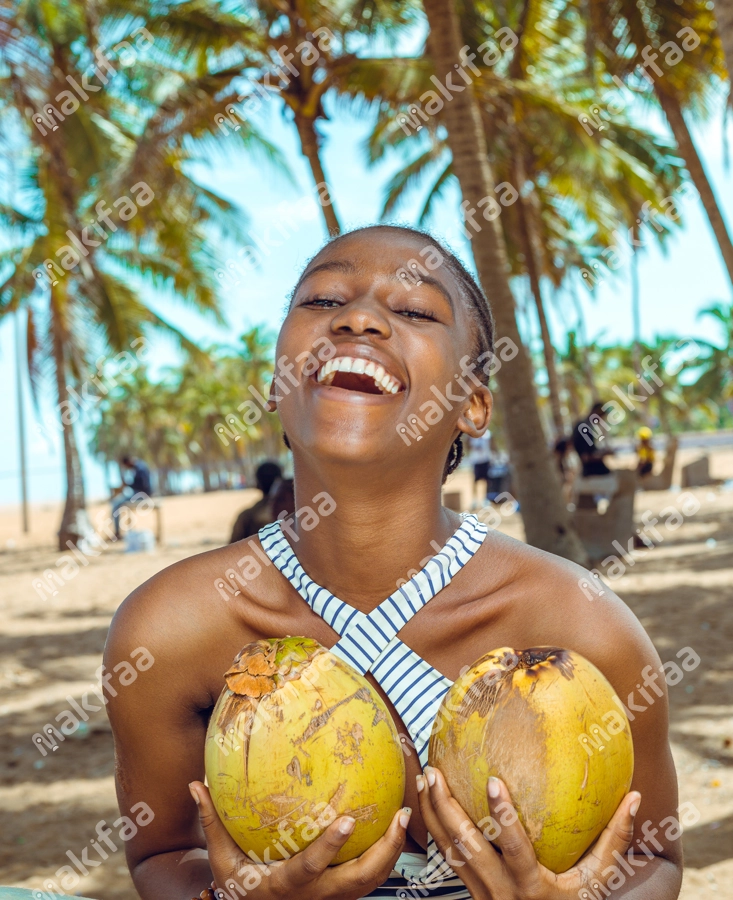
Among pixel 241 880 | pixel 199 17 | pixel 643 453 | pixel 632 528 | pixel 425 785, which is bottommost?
pixel 643 453

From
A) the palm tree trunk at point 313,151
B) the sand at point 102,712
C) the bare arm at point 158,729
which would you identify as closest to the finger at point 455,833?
the bare arm at point 158,729

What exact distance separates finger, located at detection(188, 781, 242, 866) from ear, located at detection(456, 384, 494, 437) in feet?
2.91

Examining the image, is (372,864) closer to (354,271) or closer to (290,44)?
(354,271)

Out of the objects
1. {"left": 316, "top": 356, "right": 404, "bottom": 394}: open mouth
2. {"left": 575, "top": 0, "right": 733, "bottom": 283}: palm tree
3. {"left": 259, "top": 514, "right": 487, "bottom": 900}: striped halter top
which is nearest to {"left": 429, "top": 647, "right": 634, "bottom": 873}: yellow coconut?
{"left": 259, "top": 514, "right": 487, "bottom": 900}: striped halter top

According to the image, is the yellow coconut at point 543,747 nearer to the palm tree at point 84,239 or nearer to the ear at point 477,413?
the ear at point 477,413

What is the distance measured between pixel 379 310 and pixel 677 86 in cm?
1096

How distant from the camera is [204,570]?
155 centimetres

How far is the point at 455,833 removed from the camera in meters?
1.05

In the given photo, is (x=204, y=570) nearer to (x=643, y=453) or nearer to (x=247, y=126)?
(x=247, y=126)

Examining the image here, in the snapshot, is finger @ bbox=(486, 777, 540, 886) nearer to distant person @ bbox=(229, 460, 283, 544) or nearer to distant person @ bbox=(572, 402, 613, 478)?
distant person @ bbox=(229, 460, 283, 544)

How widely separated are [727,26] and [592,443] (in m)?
5.93

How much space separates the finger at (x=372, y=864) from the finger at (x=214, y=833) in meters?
0.15

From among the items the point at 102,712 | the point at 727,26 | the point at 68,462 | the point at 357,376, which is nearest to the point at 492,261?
the point at 727,26

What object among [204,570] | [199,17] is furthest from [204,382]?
[204,570]
